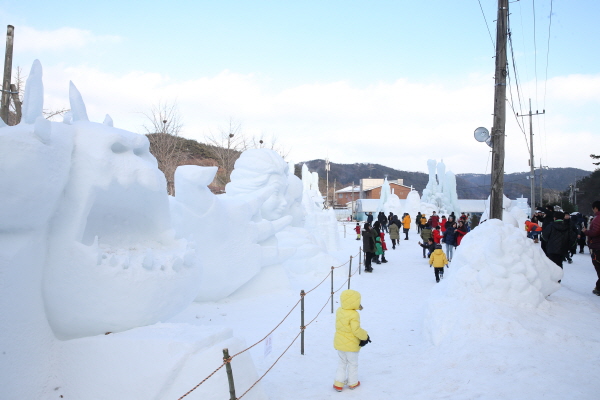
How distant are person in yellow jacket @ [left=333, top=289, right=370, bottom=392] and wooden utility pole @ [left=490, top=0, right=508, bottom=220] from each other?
5.31m

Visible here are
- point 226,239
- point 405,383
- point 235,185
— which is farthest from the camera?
point 235,185

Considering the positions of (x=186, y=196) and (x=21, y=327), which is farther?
(x=186, y=196)

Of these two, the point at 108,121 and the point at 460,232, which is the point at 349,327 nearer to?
the point at 108,121

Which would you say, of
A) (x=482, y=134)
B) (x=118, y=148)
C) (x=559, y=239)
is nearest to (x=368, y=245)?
(x=482, y=134)

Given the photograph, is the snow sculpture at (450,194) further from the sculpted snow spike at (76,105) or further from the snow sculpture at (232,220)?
the sculpted snow spike at (76,105)

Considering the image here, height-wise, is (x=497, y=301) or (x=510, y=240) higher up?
(x=510, y=240)

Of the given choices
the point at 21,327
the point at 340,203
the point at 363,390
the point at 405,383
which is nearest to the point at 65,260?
the point at 21,327

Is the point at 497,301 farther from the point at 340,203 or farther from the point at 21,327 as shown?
the point at 340,203

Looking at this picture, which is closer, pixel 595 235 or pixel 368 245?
pixel 595 235

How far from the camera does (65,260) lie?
10.8 feet

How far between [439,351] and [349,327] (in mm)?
1592

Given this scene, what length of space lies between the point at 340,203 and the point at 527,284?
2729 inches

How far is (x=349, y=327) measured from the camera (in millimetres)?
4344

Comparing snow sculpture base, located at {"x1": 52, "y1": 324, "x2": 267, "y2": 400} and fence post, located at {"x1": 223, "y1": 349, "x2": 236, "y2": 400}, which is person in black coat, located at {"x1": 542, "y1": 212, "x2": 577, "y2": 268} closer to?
snow sculpture base, located at {"x1": 52, "y1": 324, "x2": 267, "y2": 400}
